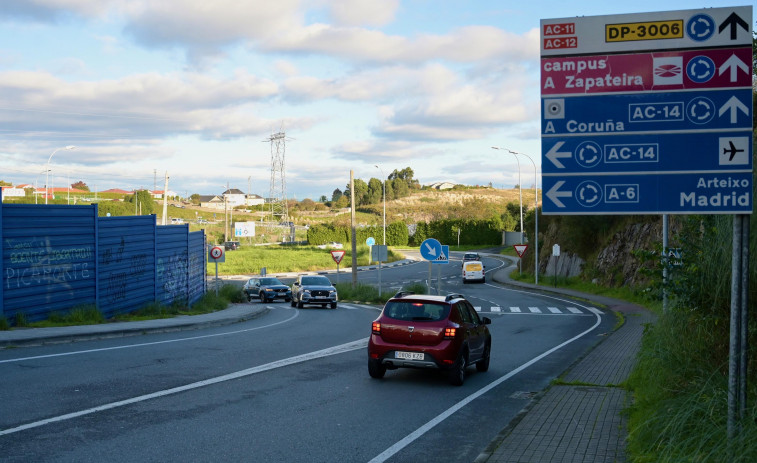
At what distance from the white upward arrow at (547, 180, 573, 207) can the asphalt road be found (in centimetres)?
286

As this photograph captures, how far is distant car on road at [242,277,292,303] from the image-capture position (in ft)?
137

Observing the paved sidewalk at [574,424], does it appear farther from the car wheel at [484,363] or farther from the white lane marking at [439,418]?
the car wheel at [484,363]

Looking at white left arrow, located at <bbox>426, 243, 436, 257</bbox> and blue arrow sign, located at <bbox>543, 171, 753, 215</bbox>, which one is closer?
blue arrow sign, located at <bbox>543, 171, 753, 215</bbox>

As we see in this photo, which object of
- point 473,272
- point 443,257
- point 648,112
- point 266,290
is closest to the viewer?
Answer: point 648,112

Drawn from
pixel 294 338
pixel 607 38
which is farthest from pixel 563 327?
pixel 607 38

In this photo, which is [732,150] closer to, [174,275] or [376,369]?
[376,369]

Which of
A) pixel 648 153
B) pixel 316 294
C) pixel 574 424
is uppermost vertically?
pixel 648 153

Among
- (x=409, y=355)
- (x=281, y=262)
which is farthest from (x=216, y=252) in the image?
(x=281, y=262)

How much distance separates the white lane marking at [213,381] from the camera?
858cm

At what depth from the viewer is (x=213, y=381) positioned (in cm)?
1212

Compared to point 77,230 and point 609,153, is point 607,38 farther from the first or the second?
point 77,230

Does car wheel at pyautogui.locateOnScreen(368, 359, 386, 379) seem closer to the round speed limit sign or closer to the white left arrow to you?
the white left arrow

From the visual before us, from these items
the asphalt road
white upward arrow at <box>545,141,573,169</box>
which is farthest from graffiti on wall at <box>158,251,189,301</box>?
white upward arrow at <box>545,141,573,169</box>

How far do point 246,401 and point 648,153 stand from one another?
6359 mm
